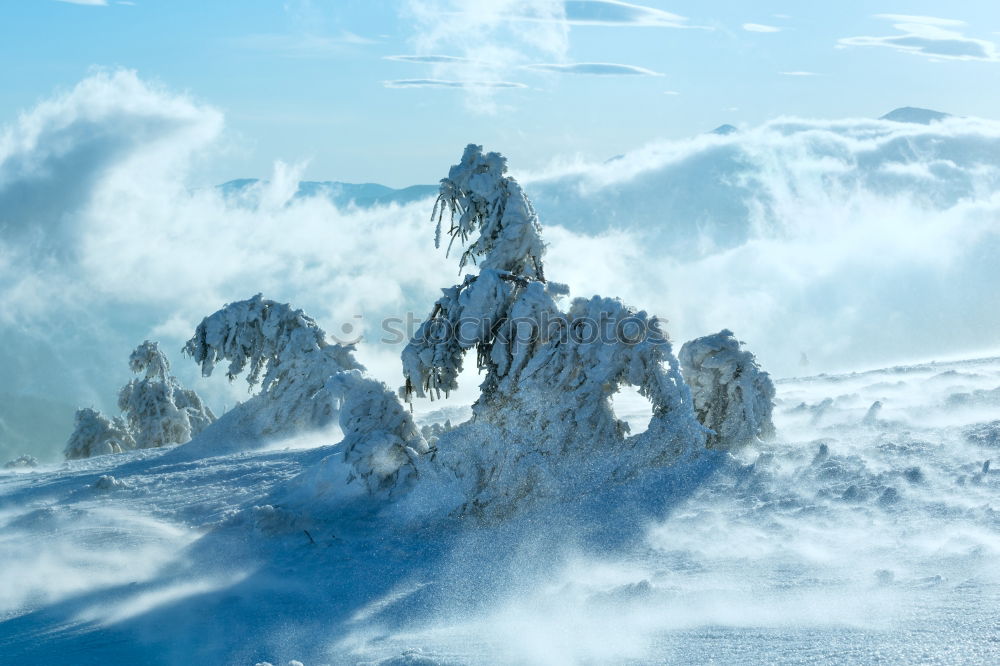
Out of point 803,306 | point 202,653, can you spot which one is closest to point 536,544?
point 202,653

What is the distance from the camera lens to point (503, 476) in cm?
1127

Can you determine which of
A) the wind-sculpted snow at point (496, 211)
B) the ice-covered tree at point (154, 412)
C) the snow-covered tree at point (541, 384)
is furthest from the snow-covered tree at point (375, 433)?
the ice-covered tree at point (154, 412)

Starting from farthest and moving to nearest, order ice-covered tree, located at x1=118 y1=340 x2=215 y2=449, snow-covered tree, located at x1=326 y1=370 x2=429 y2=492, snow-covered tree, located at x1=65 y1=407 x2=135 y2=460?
snow-covered tree, located at x1=65 y1=407 x2=135 y2=460
ice-covered tree, located at x1=118 y1=340 x2=215 y2=449
snow-covered tree, located at x1=326 y1=370 x2=429 y2=492

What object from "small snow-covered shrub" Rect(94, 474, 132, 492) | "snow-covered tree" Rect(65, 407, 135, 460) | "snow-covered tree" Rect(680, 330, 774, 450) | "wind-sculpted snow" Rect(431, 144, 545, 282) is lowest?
"snow-covered tree" Rect(65, 407, 135, 460)

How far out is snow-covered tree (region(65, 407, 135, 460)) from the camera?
28375 millimetres

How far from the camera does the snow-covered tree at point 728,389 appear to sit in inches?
468

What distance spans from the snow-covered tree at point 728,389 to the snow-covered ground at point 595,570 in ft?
1.90

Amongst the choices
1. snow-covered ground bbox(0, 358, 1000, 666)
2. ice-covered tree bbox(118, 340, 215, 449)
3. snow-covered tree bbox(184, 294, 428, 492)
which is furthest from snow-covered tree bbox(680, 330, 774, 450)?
ice-covered tree bbox(118, 340, 215, 449)

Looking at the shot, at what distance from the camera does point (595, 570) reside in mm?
8617

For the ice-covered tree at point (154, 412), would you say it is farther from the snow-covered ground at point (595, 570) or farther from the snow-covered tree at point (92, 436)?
the snow-covered ground at point (595, 570)

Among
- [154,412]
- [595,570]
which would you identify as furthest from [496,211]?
[154,412]

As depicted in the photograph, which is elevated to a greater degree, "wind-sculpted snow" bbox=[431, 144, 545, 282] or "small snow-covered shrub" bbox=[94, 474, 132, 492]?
"wind-sculpted snow" bbox=[431, 144, 545, 282]

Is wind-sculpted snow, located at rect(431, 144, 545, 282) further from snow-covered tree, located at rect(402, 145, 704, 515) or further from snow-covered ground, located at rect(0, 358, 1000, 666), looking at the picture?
snow-covered ground, located at rect(0, 358, 1000, 666)

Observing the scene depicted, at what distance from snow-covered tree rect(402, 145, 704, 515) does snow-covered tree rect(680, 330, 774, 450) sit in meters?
1.06
